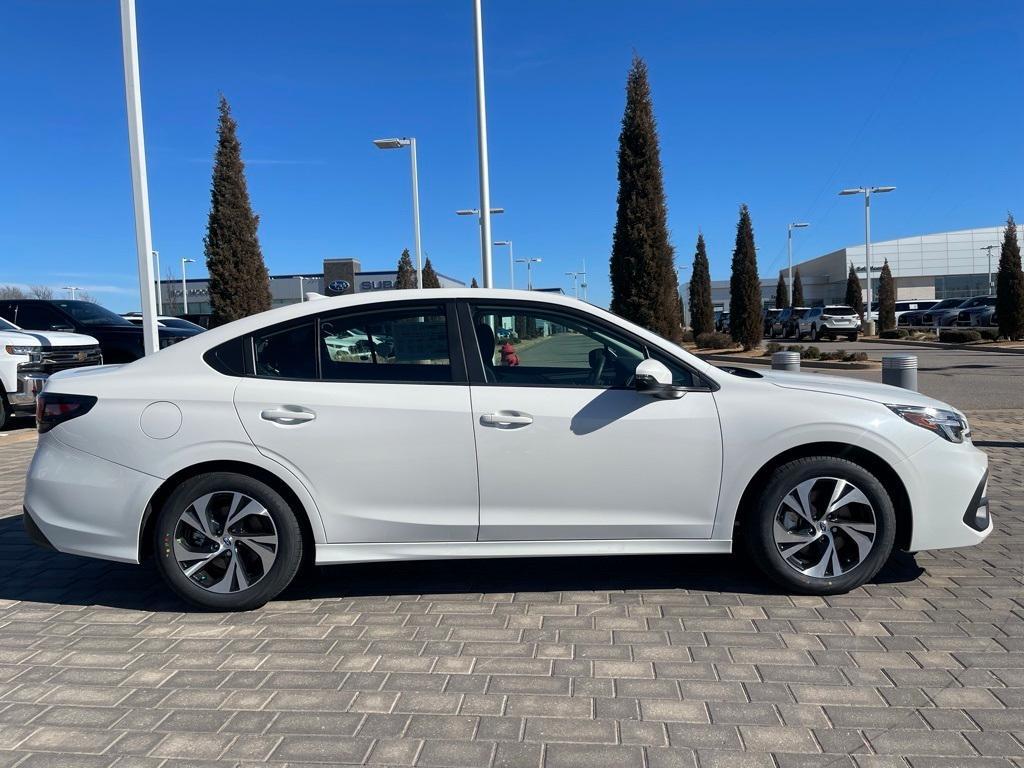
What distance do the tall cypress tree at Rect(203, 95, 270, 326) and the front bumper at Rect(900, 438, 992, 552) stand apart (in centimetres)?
2069

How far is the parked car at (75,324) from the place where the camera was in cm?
1429

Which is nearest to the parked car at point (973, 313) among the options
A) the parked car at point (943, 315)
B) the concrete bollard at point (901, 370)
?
the parked car at point (943, 315)

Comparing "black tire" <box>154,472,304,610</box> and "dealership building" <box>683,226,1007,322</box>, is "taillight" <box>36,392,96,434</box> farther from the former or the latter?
"dealership building" <box>683,226,1007,322</box>

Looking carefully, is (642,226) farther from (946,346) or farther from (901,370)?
(901,370)

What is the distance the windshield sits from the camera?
48.4ft

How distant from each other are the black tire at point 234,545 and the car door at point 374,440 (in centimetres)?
18

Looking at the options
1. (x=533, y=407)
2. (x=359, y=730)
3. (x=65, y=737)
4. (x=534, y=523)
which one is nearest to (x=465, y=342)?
(x=533, y=407)

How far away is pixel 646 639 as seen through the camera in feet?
12.2

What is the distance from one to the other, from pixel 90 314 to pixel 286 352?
12953mm

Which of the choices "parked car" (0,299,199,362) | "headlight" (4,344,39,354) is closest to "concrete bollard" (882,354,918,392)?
"headlight" (4,344,39,354)

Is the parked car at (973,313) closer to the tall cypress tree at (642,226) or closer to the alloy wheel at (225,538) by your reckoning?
the tall cypress tree at (642,226)

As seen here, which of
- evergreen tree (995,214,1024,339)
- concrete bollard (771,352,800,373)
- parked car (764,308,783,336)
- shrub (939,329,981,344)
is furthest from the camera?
parked car (764,308,783,336)

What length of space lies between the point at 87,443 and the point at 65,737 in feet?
5.14

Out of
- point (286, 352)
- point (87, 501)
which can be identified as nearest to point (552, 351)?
point (286, 352)
